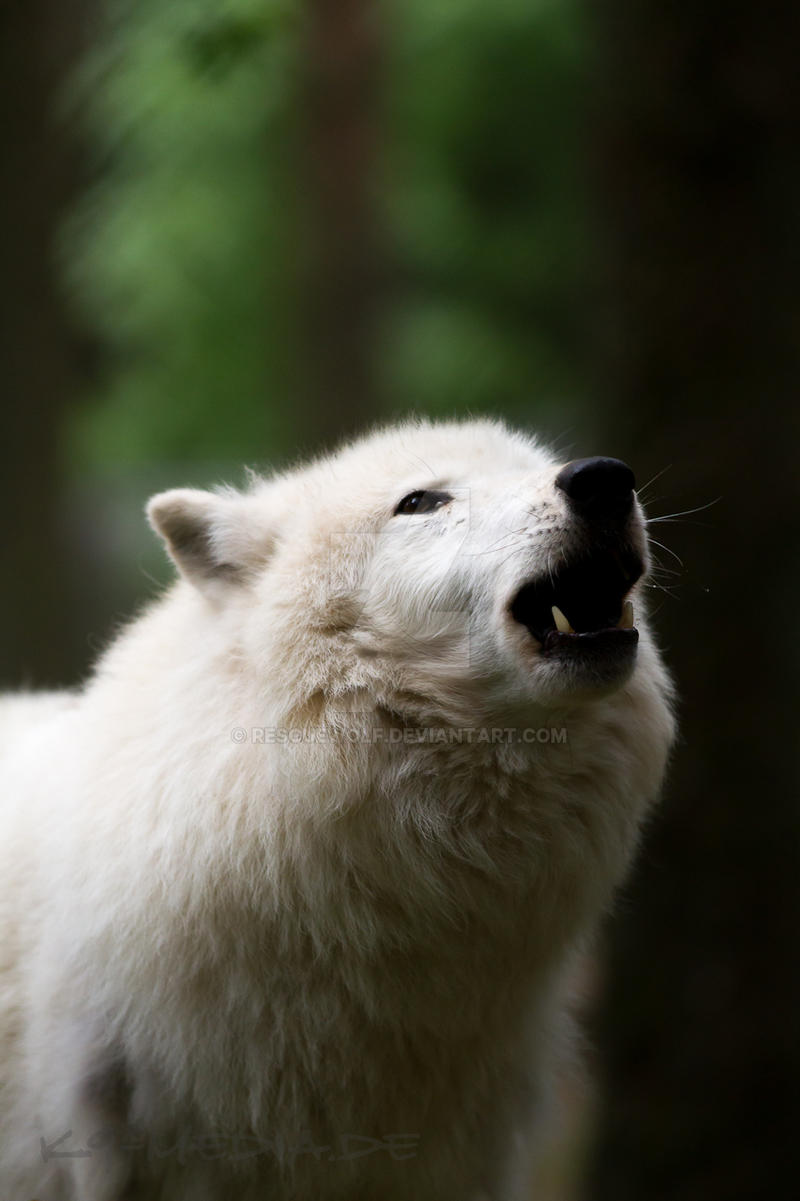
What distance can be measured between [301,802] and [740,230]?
330cm

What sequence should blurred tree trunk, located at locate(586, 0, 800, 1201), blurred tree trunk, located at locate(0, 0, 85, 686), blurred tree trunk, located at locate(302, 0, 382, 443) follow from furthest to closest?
1. blurred tree trunk, located at locate(302, 0, 382, 443)
2. blurred tree trunk, located at locate(0, 0, 85, 686)
3. blurred tree trunk, located at locate(586, 0, 800, 1201)

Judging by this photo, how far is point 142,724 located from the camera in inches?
145

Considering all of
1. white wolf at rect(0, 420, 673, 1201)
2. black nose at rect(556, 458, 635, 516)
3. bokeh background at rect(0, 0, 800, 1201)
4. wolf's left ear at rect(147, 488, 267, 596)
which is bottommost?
white wolf at rect(0, 420, 673, 1201)

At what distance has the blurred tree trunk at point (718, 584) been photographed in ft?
16.7

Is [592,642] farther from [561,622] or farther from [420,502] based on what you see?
[420,502]

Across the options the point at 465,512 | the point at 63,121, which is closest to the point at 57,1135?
the point at 465,512

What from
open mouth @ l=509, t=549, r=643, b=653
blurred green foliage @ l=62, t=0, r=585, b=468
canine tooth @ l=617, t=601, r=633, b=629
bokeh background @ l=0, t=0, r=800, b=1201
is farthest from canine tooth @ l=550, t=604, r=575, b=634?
blurred green foliage @ l=62, t=0, r=585, b=468

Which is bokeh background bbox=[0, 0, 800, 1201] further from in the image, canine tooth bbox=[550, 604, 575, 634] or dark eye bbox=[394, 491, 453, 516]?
canine tooth bbox=[550, 604, 575, 634]

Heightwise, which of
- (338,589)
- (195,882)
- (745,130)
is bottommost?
(195,882)

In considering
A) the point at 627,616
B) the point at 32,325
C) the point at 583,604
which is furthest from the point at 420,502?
the point at 32,325

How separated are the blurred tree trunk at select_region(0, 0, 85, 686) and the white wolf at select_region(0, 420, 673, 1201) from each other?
4399 millimetres

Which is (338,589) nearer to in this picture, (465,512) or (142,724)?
(465,512)

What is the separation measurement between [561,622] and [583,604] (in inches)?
5.8

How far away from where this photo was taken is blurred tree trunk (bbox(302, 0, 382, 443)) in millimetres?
9875
